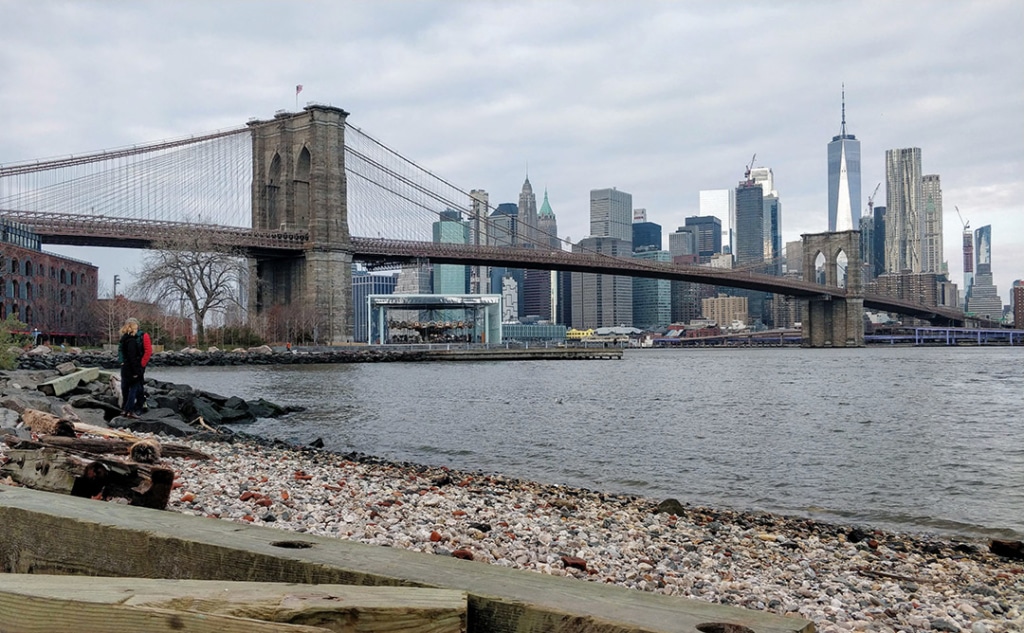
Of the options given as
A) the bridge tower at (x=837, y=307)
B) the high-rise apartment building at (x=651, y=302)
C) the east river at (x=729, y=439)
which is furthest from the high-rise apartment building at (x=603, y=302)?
the east river at (x=729, y=439)

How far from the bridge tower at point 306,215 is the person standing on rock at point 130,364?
156 ft

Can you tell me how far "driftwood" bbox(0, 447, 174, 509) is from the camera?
4008 mm

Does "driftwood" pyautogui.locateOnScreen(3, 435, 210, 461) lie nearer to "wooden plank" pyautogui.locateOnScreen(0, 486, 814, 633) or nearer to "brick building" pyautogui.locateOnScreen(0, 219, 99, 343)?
"wooden plank" pyautogui.locateOnScreen(0, 486, 814, 633)

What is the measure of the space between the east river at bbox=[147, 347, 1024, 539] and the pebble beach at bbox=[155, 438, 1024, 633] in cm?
182

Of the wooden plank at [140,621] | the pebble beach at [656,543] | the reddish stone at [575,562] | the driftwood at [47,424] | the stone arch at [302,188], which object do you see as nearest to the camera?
the wooden plank at [140,621]

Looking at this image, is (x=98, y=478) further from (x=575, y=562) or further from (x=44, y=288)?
(x=44, y=288)

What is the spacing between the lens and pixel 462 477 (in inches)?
364

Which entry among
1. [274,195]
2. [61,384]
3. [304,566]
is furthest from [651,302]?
[304,566]

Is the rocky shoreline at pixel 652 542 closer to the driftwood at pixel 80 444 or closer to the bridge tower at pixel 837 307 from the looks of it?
the driftwood at pixel 80 444

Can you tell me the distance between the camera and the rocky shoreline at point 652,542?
4.51 meters

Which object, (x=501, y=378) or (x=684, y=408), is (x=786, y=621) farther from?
(x=501, y=378)

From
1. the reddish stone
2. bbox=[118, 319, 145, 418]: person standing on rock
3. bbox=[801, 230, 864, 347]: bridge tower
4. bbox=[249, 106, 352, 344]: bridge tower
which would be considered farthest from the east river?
bbox=[801, 230, 864, 347]: bridge tower

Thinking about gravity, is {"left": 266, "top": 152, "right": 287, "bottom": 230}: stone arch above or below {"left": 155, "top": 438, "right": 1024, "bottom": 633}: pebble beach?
above

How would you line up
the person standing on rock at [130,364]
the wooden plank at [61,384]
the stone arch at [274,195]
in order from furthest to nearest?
the stone arch at [274,195] < the wooden plank at [61,384] < the person standing on rock at [130,364]
